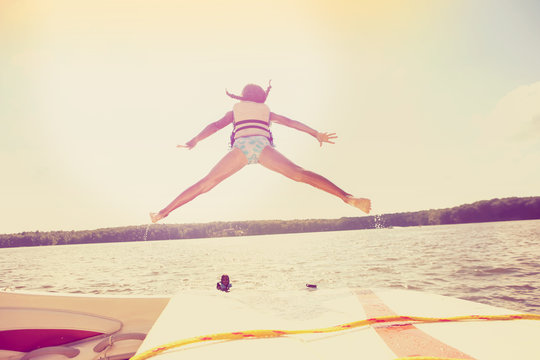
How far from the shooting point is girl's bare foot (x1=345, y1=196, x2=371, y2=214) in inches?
151

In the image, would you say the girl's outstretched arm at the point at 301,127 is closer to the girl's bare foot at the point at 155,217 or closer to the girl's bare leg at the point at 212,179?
the girl's bare leg at the point at 212,179

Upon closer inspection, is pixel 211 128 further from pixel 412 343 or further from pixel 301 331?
pixel 412 343

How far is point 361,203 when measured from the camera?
3879 mm

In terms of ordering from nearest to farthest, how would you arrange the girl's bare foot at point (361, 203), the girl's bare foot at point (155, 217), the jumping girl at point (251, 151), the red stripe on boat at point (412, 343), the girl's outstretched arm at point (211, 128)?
1. the red stripe on boat at point (412, 343)
2. the girl's bare foot at point (361, 203)
3. the jumping girl at point (251, 151)
4. the girl's bare foot at point (155, 217)
5. the girl's outstretched arm at point (211, 128)

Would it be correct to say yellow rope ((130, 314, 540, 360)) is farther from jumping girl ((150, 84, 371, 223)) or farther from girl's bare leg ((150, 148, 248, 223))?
girl's bare leg ((150, 148, 248, 223))

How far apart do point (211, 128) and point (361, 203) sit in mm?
2258

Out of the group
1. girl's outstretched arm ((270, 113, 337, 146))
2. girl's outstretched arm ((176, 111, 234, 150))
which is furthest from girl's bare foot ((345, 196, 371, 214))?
girl's outstretched arm ((176, 111, 234, 150))

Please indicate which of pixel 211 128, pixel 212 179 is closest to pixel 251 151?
Result: pixel 212 179

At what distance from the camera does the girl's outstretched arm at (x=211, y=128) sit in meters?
4.66

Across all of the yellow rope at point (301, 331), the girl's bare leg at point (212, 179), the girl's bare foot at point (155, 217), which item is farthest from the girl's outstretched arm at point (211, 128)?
the yellow rope at point (301, 331)

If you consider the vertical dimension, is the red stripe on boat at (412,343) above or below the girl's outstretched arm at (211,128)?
below

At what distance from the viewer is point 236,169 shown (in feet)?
13.8

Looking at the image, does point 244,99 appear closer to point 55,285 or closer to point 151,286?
point 151,286

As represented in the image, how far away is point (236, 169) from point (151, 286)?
1939 centimetres
